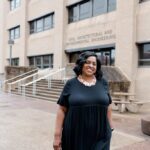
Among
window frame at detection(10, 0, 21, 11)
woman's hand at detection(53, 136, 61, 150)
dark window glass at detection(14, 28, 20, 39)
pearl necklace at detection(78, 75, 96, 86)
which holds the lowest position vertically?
woman's hand at detection(53, 136, 61, 150)

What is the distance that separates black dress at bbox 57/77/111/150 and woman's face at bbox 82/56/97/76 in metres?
0.13

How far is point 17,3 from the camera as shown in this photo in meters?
33.3

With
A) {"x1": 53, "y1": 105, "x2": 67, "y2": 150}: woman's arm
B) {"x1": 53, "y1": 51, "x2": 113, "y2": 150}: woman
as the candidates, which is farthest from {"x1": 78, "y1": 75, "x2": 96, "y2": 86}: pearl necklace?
{"x1": 53, "y1": 105, "x2": 67, "y2": 150}: woman's arm

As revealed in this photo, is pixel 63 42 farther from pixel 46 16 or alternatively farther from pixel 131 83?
pixel 131 83

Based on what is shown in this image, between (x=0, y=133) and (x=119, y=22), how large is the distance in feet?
36.4

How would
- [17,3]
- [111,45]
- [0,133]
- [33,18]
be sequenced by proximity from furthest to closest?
1. [17,3]
2. [33,18]
3. [111,45]
4. [0,133]

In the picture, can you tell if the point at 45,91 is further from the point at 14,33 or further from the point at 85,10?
the point at 14,33

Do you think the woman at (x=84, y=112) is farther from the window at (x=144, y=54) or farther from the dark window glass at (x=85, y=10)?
the dark window glass at (x=85, y=10)

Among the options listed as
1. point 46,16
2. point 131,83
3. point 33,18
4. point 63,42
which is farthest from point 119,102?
point 33,18

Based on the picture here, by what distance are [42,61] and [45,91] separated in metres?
9.12

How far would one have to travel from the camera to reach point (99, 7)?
65.4ft

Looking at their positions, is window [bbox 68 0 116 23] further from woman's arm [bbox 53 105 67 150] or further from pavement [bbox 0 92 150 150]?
woman's arm [bbox 53 105 67 150]

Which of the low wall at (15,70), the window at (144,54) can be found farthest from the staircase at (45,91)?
the window at (144,54)

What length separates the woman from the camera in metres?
3.19
